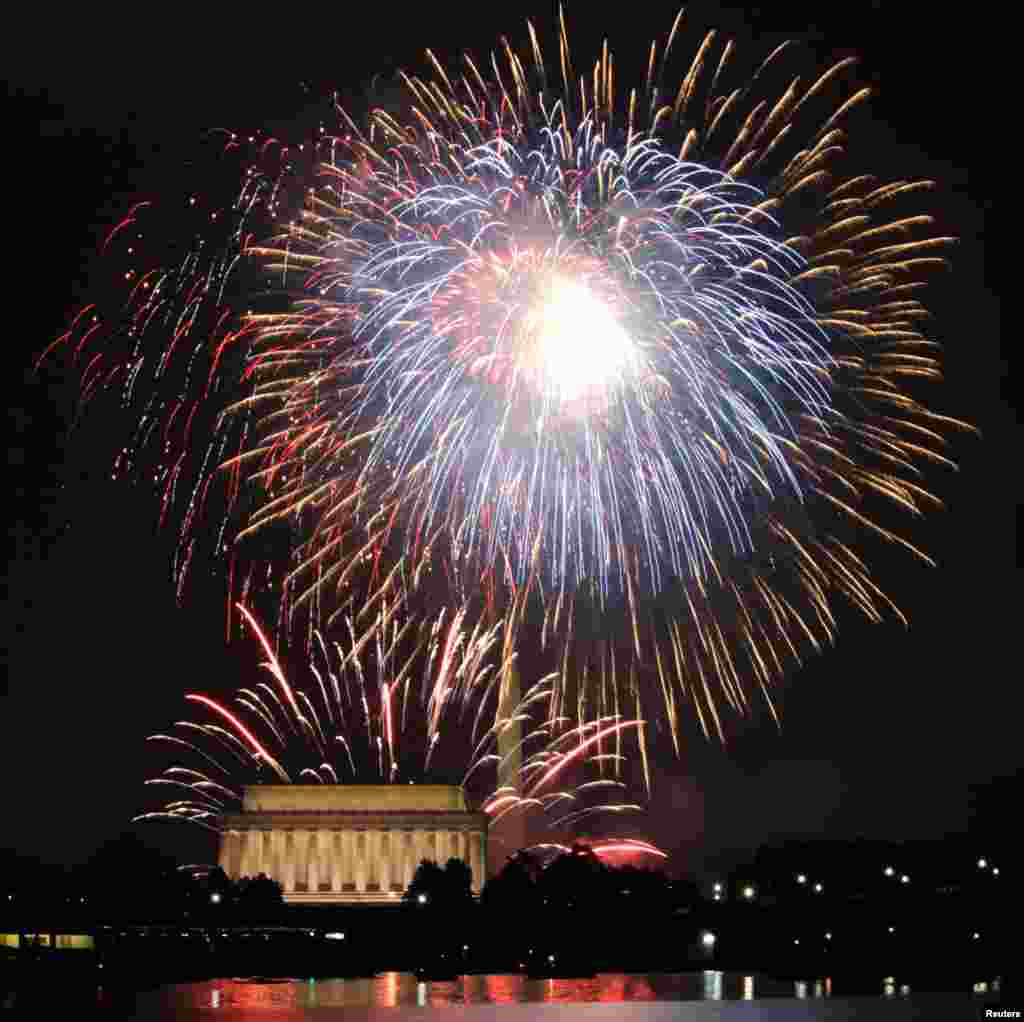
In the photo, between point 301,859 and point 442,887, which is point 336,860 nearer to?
point 301,859

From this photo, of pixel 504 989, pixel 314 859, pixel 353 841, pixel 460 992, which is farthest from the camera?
pixel 353 841

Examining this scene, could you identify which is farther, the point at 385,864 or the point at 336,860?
the point at 336,860

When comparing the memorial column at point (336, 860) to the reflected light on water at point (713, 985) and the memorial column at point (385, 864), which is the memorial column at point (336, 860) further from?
the reflected light on water at point (713, 985)

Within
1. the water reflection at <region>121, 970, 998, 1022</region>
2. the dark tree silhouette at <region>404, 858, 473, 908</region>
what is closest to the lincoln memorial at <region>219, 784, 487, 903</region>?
the dark tree silhouette at <region>404, 858, 473, 908</region>

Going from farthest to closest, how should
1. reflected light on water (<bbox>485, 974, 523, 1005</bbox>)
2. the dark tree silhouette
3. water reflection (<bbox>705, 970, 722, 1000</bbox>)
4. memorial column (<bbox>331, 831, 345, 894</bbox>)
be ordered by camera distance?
memorial column (<bbox>331, 831, 345, 894</bbox>)
the dark tree silhouette
water reflection (<bbox>705, 970, 722, 1000</bbox>)
reflected light on water (<bbox>485, 974, 523, 1005</bbox>)

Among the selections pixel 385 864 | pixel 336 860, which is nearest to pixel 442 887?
pixel 385 864

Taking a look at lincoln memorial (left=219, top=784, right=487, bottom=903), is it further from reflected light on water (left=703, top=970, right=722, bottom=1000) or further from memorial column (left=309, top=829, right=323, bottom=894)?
reflected light on water (left=703, top=970, right=722, bottom=1000)

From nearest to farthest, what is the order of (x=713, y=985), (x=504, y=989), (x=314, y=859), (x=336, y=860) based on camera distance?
(x=504, y=989) → (x=713, y=985) → (x=336, y=860) → (x=314, y=859)

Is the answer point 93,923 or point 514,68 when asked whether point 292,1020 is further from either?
point 93,923
